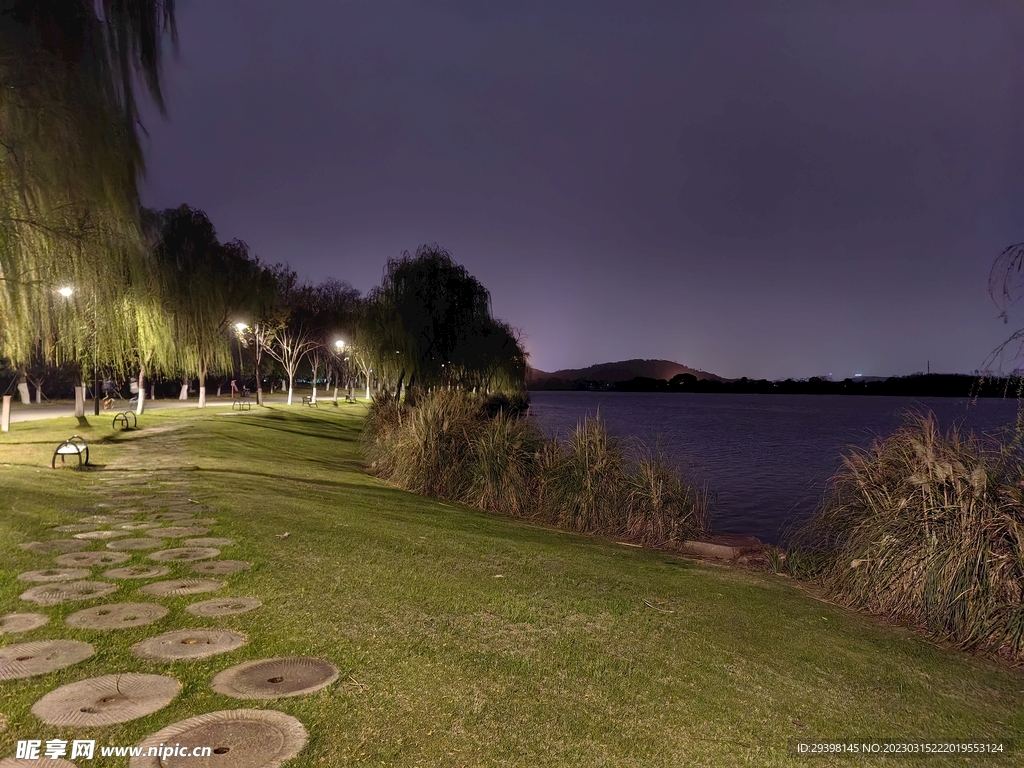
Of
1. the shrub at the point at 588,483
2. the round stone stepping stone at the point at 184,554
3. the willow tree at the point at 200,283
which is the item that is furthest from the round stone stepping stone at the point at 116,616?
the willow tree at the point at 200,283

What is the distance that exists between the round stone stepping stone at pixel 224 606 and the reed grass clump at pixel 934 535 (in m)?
5.51

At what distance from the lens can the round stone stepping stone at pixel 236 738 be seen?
274 centimetres

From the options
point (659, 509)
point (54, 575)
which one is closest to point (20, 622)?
point (54, 575)

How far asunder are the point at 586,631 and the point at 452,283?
22.1 m

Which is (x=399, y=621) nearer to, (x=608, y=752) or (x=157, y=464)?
(x=608, y=752)

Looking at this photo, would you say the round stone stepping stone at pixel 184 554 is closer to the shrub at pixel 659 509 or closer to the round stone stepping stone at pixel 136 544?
the round stone stepping stone at pixel 136 544

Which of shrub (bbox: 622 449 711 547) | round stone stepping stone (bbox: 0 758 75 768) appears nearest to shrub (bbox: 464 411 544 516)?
shrub (bbox: 622 449 711 547)

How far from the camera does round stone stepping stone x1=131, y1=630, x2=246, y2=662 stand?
3.75m

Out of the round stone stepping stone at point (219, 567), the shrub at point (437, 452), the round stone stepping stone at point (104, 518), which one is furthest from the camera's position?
the shrub at point (437, 452)

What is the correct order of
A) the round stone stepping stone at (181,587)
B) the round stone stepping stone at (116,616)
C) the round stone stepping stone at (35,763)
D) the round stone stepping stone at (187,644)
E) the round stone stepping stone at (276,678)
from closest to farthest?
the round stone stepping stone at (35,763) < the round stone stepping stone at (276,678) < the round stone stepping stone at (187,644) < the round stone stepping stone at (116,616) < the round stone stepping stone at (181,587)

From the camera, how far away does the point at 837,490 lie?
7.34 m

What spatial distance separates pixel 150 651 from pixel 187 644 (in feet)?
0.65

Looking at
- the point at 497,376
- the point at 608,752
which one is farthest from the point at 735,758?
the point at 497,376

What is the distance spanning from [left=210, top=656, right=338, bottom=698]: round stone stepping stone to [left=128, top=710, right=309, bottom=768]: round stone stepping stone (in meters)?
0.21
